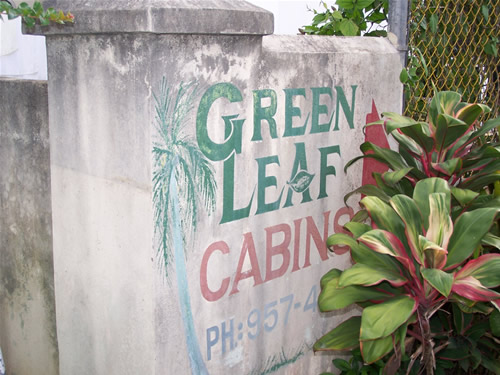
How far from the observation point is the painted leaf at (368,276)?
84.0 inches

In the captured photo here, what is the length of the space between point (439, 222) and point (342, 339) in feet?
1.93

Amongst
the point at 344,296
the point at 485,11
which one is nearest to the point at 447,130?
the point at 344,296

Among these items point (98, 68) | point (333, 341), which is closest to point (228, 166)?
point (98, 68)

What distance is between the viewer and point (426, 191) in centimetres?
224

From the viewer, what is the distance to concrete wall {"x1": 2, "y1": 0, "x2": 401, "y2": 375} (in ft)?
6.74

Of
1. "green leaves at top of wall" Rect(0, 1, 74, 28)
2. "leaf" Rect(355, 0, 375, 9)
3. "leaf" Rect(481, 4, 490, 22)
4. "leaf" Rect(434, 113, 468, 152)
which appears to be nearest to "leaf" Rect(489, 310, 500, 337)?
"leaf" Rect(434, 113, 468, 152)

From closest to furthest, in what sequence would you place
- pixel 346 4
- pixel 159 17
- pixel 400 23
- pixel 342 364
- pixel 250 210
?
pixel 159 17
pixel 250 210
pixel 342 364
pixel 400 23
pixel 346 4

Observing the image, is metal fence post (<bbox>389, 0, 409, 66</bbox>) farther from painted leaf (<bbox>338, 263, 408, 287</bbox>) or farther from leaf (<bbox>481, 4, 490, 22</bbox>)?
painted leaf (<bbox>338, 263, 408, 287</bbox>)

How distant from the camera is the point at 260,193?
2.46 metres

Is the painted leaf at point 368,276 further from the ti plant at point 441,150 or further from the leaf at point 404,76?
the leaf at point 404,76

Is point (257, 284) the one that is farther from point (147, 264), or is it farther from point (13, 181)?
point (13, 181)

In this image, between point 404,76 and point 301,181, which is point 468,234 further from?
point 404,76

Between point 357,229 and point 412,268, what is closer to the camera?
point 412,268

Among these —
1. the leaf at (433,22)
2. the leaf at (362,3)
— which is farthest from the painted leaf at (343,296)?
the leaf at (433,22)
